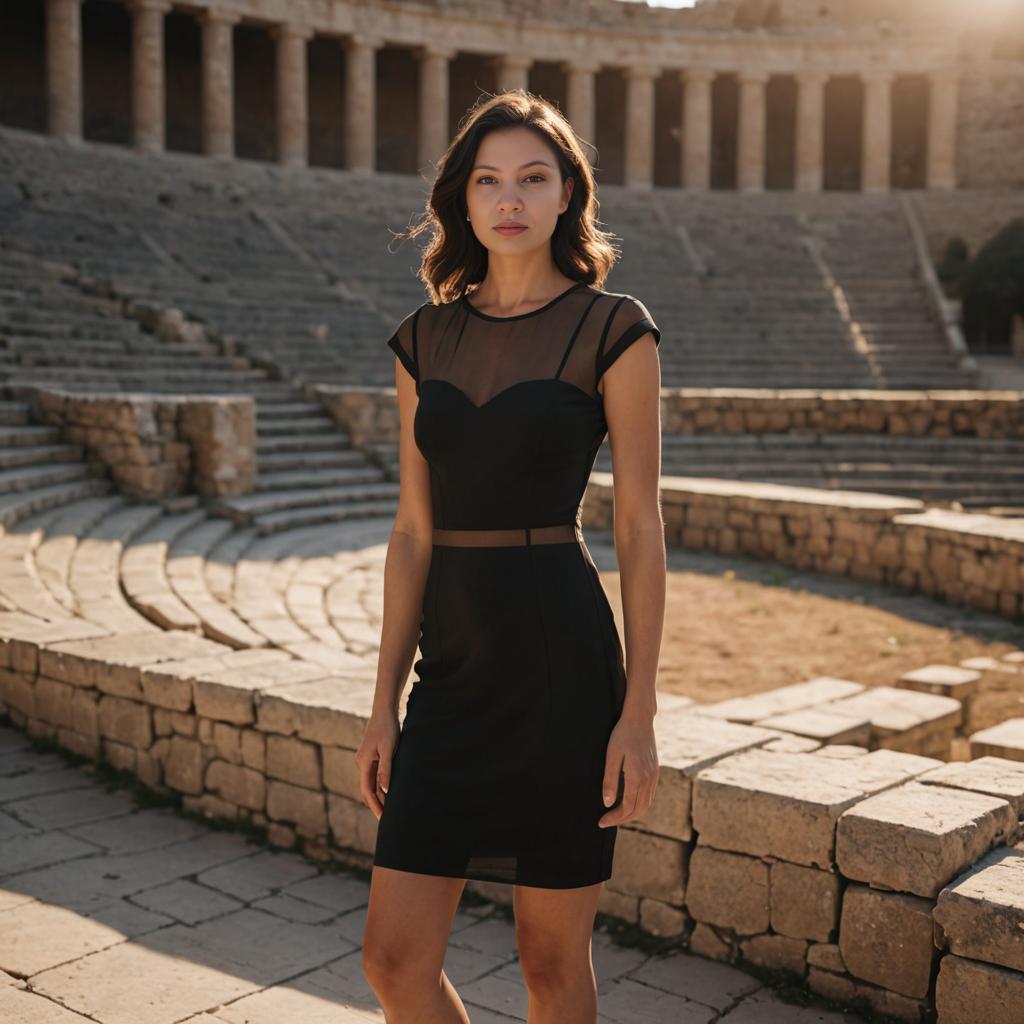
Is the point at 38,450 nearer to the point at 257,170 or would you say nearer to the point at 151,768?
the point at 151,768

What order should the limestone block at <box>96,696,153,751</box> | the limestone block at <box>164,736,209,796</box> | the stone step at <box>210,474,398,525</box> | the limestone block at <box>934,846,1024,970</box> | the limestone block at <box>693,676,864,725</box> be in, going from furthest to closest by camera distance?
1. the stone step at <box>210,474,398,525</box>
2. the limestone block at <box>693,676,864,725</box>
3. the limestone block at <box>96,696,153,751</box>
4. the limestone block at <box>164,736,209,796</box>
5. the limestone block at <box>934,846,1024,970</box>

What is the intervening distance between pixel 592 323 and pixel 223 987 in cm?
225

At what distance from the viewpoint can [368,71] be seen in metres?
33.3

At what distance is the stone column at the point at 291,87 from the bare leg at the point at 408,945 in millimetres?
31216

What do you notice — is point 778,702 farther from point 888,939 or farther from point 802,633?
point 802,633

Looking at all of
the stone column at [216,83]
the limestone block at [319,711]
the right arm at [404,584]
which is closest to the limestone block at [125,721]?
the limestone block at [319,711]

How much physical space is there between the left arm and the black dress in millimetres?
39

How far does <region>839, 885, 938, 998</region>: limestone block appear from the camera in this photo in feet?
10.9

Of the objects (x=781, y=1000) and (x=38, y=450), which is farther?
(x=38, y=450)

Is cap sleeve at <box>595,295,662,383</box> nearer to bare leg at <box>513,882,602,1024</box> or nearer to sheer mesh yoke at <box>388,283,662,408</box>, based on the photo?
sheer mesh yoke at <box>388,283,662,408</box>

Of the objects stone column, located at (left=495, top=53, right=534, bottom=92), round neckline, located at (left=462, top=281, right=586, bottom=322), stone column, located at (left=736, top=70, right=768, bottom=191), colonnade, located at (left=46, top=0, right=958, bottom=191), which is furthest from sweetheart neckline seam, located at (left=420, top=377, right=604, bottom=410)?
stone column, located at (left=736, top=70, right=768, bottom=191)

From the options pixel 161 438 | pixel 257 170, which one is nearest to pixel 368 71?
pixel 257 170

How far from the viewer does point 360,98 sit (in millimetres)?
33188

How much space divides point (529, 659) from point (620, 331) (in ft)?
2.08
